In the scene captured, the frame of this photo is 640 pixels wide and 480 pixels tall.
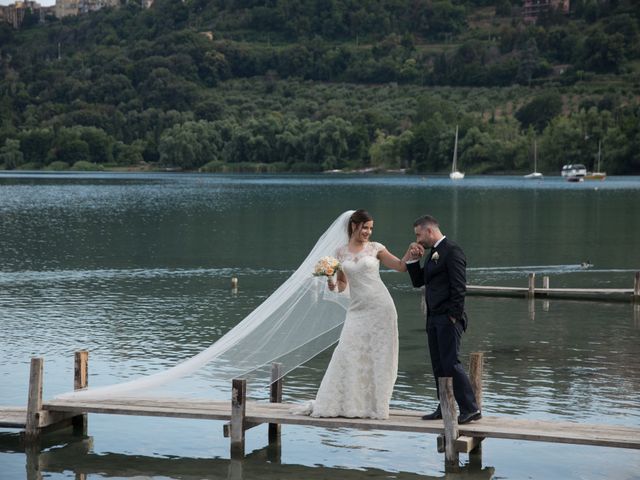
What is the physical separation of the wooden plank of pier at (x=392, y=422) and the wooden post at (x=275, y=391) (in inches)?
16.6

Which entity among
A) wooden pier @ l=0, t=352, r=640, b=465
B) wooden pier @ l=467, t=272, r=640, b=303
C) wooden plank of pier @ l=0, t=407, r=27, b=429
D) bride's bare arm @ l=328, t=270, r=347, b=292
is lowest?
wooden pier @ l=467, t=272, r=640, b=303

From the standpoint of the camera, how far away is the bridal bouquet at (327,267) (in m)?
13.5

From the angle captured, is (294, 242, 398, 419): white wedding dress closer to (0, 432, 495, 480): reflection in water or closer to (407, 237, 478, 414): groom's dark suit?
(407, 237, 478, 414): groom's dark suit

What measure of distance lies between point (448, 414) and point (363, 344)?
1.38 meters

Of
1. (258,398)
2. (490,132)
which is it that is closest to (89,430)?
(258,398)

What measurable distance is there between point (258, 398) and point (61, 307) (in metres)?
14.2

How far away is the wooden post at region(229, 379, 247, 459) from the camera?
46.0 feet

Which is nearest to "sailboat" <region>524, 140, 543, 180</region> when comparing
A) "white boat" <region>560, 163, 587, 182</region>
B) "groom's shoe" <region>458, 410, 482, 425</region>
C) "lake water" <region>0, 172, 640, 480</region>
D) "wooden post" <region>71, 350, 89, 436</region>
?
"white boat" <region>560, 163, 587, 182</region>

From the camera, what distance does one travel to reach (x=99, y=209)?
8781 centimetres

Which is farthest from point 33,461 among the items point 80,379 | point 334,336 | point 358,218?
point 358,218

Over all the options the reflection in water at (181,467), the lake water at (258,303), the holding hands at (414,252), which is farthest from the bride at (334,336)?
the lake water at (258,303)

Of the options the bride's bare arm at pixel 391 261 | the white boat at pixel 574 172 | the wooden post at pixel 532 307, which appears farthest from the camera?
the white boat at pixel 574 172

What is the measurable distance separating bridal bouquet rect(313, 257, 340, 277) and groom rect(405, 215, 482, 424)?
3.20 feet

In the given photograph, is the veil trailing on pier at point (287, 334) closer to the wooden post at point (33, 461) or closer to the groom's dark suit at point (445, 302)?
the groom's dark suit at point (445, 302)
